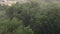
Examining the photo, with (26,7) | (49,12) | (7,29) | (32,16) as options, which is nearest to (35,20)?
(32,16)

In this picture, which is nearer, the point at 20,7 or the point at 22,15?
the point at 22,15

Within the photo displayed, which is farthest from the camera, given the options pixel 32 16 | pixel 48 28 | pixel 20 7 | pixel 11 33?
pixel 20 7

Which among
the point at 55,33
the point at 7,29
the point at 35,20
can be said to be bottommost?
the point at 55,33

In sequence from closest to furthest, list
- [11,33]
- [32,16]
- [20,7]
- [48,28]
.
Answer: [11,33]
[48,28]
[32,16]
[20,7]

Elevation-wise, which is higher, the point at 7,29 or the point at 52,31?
the point at 7,29

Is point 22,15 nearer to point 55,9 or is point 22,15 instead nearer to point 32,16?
point 32,16

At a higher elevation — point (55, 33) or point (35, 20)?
point (35, 20)

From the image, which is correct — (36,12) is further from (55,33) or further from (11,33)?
(11,33)

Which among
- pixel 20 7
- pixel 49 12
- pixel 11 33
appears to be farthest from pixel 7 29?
pixel 20 7

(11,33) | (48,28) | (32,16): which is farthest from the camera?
(32,16)
